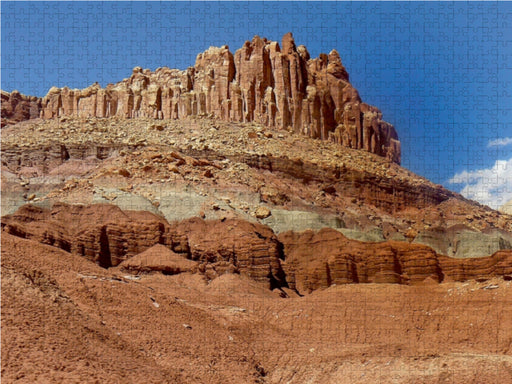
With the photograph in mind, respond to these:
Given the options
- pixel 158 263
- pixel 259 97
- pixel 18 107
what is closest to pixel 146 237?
pixel 158 263

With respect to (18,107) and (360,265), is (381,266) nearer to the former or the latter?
(360,265)

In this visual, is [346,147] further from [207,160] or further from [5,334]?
[5,334]

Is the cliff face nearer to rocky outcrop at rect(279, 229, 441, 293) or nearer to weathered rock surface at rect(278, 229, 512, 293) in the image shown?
rocky outcrop at rect(279, 229, 441, 293)

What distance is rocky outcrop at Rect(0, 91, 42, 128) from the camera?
3930 inches

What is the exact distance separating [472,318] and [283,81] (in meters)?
53.6

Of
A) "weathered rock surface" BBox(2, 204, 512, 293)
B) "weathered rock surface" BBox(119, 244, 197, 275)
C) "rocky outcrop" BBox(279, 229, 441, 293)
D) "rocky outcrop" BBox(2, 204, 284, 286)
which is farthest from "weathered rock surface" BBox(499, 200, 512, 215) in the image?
"weathered rock surface" BBox(119, 244, 197, 275)

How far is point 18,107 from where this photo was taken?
10200 centimetres

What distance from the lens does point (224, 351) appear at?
29484 mm

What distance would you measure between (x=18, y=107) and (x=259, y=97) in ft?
A: 118

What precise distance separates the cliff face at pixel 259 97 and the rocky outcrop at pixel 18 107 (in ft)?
13.5

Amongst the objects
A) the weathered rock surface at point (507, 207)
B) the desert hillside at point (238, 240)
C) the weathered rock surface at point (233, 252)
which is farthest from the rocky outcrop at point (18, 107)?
the weathered rock surface at point (507, 207)

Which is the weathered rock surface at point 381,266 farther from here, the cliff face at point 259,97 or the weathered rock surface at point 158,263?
the cliff face at point 259,97

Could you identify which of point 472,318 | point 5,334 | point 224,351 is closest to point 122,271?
point 224,351

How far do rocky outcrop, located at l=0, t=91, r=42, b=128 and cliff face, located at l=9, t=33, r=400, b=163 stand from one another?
4.11 m
